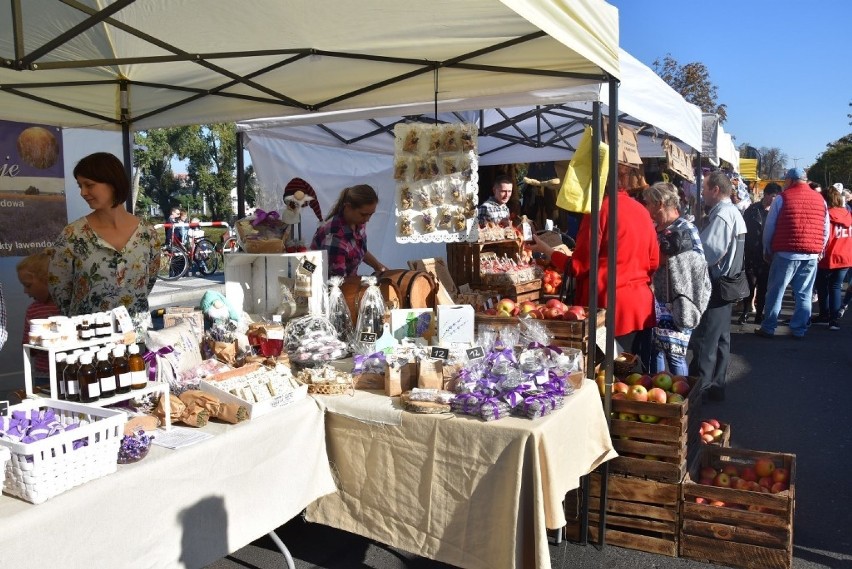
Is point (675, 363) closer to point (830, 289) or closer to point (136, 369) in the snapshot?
point (136, 369)

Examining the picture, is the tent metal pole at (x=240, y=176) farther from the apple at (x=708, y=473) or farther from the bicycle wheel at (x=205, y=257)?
the bicycle wheel at (x=205, y=257)

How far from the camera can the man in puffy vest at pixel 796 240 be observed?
739 cm

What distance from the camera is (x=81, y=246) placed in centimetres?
302

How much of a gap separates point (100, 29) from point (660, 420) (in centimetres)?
335

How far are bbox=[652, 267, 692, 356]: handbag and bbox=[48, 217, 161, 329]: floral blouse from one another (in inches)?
124

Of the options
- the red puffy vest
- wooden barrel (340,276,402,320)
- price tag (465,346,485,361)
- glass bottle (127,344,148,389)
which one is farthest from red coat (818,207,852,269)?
glass bottle (127,344,148,389)

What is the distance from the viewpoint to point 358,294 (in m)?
3.50

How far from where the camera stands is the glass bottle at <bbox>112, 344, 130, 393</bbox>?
Answer: 7.07ft

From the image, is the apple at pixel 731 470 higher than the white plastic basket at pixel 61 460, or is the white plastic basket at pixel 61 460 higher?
the white plastic basket at pixel 61 460

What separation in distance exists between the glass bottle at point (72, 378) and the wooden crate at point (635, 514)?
7.23ft

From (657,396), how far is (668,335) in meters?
1.31

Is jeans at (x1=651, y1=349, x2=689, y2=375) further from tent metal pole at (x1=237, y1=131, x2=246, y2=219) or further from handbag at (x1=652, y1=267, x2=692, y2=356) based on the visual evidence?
tent metal pole at (x1=237, y1=131, x2=246, y2=219)

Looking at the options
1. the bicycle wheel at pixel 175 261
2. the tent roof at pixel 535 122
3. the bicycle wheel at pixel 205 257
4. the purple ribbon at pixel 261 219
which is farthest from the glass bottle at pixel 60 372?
the bicycle wheel at pixel 205 257

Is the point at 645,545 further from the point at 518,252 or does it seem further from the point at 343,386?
the point at 518,252
